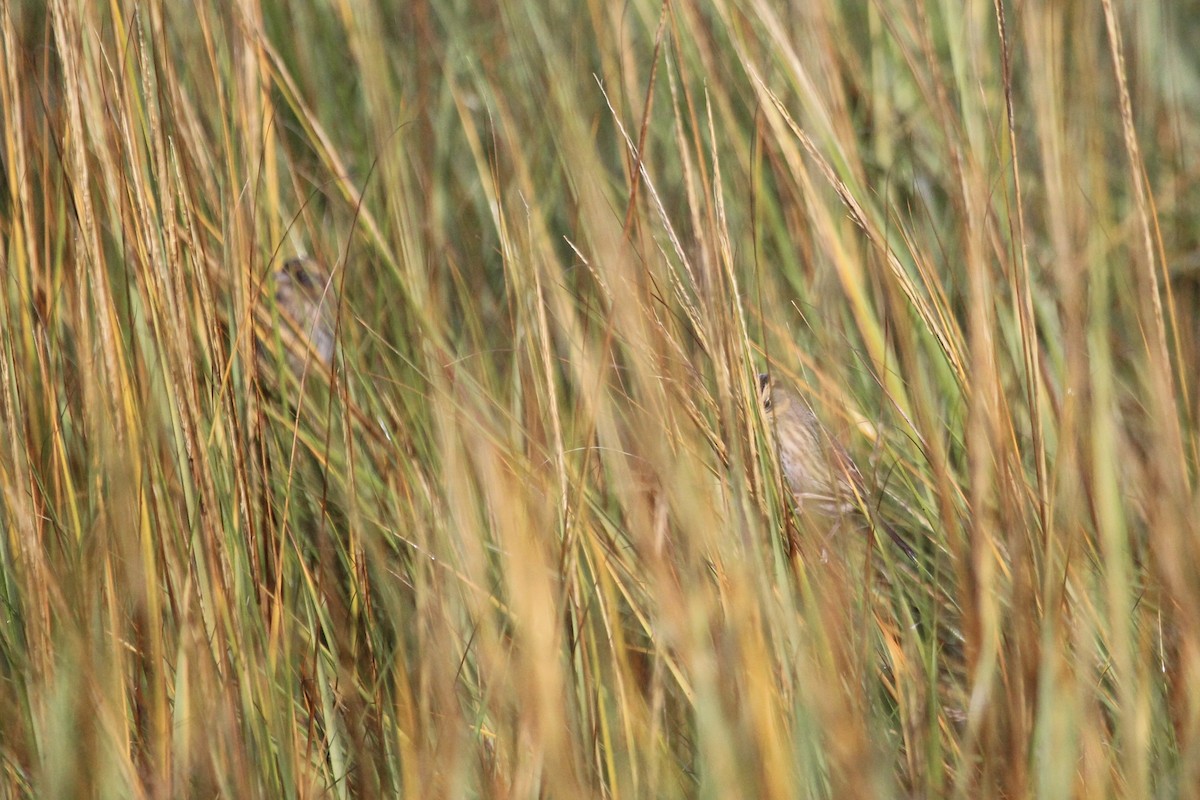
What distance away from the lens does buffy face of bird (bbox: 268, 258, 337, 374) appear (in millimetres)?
1121

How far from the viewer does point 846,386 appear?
1.03m

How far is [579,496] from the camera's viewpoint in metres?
0.78

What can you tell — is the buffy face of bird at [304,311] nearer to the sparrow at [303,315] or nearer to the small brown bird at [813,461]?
the sparrow at [303,315]

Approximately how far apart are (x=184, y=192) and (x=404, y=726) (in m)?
0.40

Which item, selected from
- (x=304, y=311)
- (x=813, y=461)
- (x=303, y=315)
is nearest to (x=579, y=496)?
(x=813, y=461)

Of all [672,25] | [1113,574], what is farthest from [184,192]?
[1113,574]

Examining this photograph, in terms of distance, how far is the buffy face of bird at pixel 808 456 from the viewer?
94 cm

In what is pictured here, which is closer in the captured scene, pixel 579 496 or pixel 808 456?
pixel 579 496

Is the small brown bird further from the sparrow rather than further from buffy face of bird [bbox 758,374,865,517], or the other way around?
the sparrow

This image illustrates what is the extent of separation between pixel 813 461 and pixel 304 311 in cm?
45

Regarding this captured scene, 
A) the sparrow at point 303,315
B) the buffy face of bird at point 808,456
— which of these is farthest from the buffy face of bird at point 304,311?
the buffy face of bird at point 808,456

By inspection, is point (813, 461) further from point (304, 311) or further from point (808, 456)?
point (304, 311)

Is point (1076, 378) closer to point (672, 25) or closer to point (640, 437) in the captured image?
point (640, 437)

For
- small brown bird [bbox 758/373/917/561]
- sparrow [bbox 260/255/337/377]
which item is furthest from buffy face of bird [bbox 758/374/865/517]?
sparrow [bbox 260/255/337/377]
